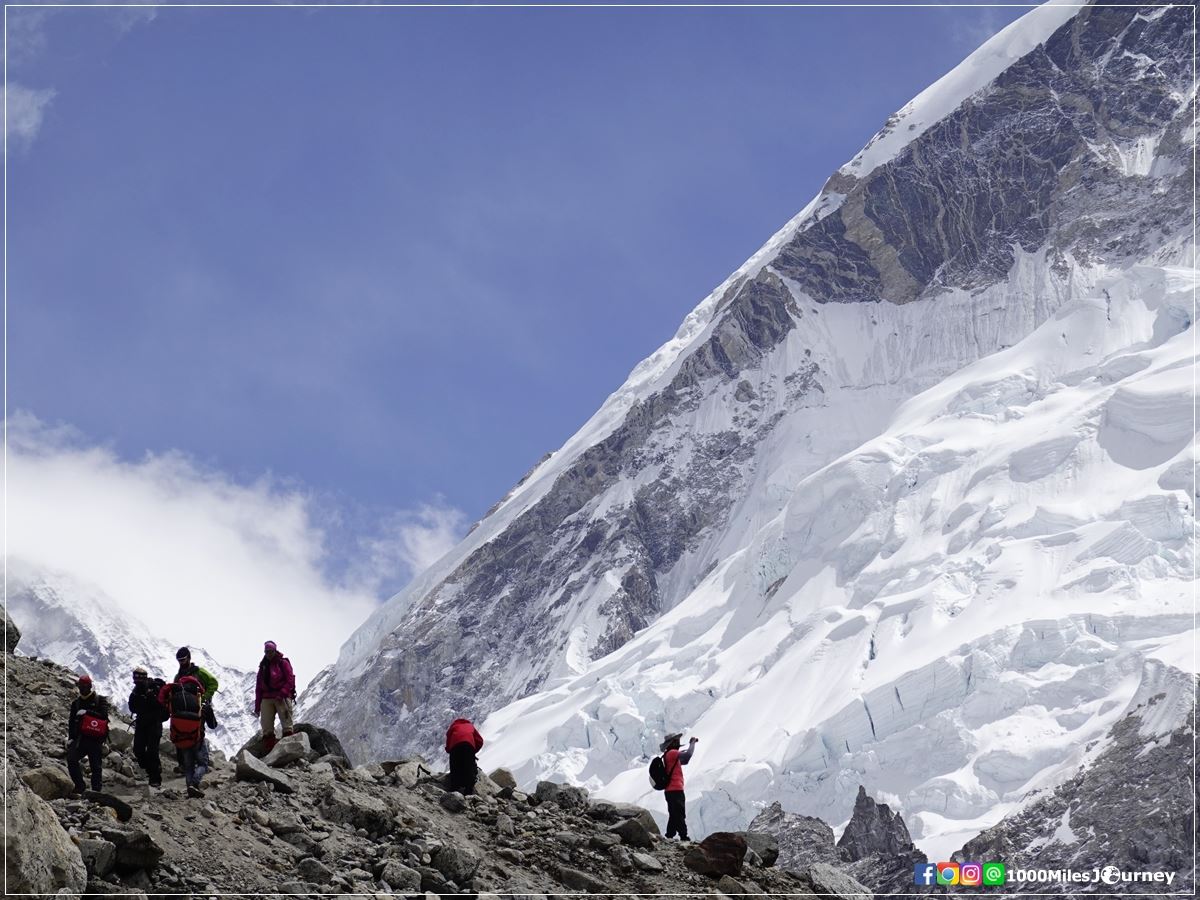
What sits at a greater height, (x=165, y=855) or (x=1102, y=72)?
(x=1102, y=72)

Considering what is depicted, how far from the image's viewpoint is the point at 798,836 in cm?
7088

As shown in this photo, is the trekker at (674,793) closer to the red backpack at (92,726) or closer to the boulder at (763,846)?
the boulder at (763,846)

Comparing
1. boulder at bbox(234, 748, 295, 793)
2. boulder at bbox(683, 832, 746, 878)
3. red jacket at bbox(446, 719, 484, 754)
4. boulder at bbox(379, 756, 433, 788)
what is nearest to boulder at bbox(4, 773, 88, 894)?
boulder at bbox(234, 748, 295, 793)

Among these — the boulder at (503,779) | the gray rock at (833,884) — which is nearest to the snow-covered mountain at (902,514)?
the gray rock at (833,884)

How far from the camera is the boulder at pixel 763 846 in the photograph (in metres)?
19.0

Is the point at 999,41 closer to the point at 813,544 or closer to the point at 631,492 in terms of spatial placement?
the point at 631,492

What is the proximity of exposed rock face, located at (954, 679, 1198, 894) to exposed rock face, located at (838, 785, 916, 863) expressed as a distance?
141 inches

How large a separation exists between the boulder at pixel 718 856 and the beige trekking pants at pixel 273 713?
561 centimetres

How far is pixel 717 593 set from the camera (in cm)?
13025

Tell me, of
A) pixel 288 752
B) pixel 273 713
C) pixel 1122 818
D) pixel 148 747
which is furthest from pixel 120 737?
pixel 1122 818

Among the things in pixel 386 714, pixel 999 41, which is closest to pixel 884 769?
pixel 386 714

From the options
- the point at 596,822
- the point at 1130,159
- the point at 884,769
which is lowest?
the point at 596,822

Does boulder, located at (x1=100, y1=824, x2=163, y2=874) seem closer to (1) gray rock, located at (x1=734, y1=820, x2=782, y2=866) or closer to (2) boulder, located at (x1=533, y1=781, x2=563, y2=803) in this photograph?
(2) boulder, located at (x1=533, y1=781, x2=563, y2=803)

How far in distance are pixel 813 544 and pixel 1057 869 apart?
5409 cm
